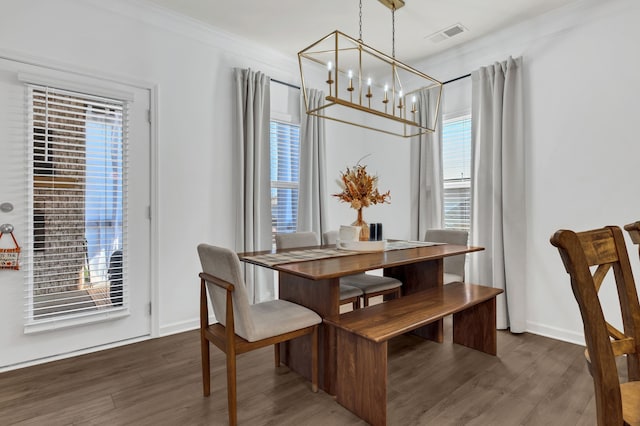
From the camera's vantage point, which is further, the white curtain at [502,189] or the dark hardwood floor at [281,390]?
the white curtain at [502,189]

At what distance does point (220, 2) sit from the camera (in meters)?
2.91

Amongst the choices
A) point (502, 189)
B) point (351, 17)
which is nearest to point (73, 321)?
point (351, 17)

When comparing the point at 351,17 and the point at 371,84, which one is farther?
the point at 371,84

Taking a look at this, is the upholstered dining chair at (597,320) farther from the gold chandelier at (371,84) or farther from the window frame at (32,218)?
the window frame at (32,218)

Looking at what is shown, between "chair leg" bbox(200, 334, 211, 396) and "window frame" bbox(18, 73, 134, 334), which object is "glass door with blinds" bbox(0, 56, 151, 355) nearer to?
"window frame" bbox(18, 73, 134, 334)

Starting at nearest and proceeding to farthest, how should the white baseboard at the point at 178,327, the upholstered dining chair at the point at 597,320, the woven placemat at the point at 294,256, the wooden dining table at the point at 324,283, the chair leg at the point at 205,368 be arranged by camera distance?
the upholstered dining chair at the point at 597,320, the wooden dining table at the point at 324,283, the chair leg at the point at 205,368, the woven placemat at the point at 294,256, the white baseboard at the point at 178,327

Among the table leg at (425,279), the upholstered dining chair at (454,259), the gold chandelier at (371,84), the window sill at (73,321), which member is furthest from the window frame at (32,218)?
the upholstered dining chair at (454,259)

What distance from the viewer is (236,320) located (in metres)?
1.85

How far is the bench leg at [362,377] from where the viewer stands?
1.78 metres

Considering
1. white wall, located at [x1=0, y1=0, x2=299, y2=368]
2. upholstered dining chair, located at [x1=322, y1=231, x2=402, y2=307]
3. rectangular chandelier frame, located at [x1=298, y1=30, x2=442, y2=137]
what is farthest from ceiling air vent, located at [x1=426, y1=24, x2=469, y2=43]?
upholstered dining chair, located at [x1=322, y1=231, x2=402, y2=307]

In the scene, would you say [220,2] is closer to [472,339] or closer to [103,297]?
[103,297]

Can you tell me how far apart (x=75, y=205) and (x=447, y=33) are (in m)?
3.70

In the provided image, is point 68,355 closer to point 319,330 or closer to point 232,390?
point 232,390

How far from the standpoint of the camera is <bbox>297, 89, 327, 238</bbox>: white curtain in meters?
4.00
